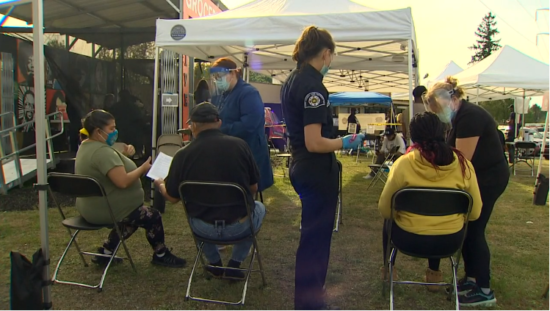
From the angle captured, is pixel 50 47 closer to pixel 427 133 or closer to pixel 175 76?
pixel 175 76

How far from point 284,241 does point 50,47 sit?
20.6 ft

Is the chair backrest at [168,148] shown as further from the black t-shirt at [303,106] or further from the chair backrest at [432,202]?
the chair backrest at [432,202]

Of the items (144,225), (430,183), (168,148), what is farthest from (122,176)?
(168,148)

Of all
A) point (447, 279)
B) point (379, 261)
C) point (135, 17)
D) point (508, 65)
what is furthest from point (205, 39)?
point (508, 65)

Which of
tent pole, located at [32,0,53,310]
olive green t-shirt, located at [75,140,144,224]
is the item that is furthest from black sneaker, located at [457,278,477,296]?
tent pole, located at [32,0,53,310]

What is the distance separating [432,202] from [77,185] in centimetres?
230

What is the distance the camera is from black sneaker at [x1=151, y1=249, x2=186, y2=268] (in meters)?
3.30

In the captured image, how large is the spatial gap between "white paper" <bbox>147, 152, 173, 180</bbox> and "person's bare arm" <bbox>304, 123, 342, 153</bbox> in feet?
4.14

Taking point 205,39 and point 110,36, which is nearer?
point 205,39

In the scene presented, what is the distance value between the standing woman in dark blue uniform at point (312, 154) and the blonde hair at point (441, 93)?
81 cm

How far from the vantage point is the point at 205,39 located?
4.81m

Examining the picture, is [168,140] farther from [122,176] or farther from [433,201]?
[433,201]

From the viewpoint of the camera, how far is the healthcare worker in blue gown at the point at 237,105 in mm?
3480

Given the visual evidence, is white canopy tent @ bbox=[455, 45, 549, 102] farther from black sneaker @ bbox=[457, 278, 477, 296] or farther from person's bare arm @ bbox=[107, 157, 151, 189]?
person's bare arm @ bbox=[107, 157, 151, 189]
